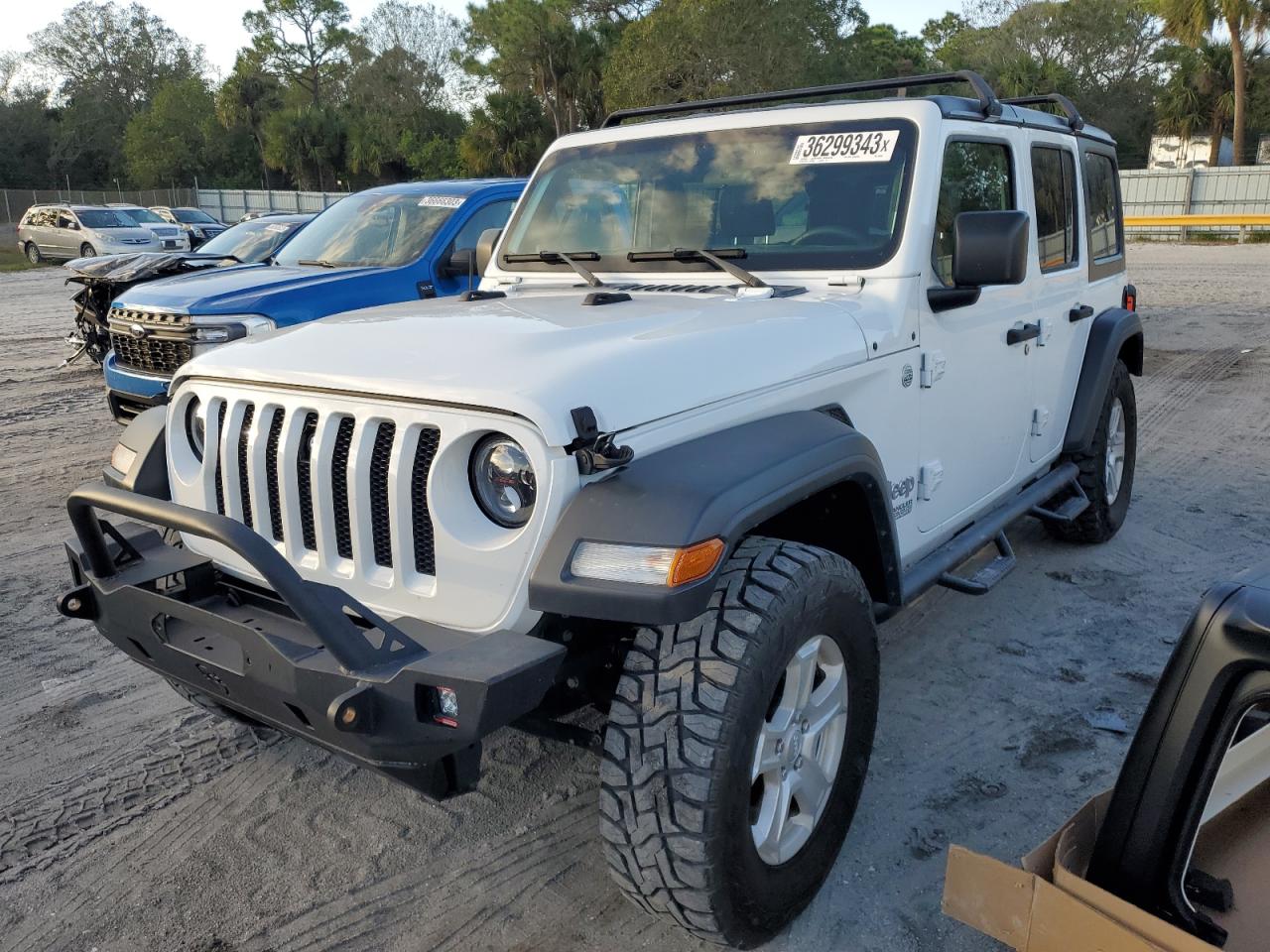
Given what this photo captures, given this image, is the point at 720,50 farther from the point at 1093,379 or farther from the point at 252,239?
the point at 1093,379

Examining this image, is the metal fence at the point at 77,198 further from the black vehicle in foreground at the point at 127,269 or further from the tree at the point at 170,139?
the black vehicle in foreground at the point at 127,269

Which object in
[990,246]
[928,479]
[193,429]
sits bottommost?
[928,479]

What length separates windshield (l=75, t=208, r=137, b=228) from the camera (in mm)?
25891

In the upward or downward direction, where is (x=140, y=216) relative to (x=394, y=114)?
downward

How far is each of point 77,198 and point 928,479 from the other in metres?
51.9

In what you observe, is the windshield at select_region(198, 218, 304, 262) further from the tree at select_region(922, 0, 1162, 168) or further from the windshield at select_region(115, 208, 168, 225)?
the tree at select_region(922, 0, 1162, 168)

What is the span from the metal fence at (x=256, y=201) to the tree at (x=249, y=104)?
13.6m

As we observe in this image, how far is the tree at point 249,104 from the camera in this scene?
2393 inches

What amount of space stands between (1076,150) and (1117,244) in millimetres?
893

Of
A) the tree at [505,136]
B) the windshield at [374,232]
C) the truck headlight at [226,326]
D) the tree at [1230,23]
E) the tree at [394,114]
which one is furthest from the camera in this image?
the tree at [394,114]

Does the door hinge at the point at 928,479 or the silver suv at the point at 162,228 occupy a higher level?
the silver suv at the point at 162,228

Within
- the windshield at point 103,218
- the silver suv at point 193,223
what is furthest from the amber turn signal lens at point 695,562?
the windshield at point 103,218

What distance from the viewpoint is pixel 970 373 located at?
146 inches

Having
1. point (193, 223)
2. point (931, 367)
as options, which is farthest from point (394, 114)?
point (931, 367)
